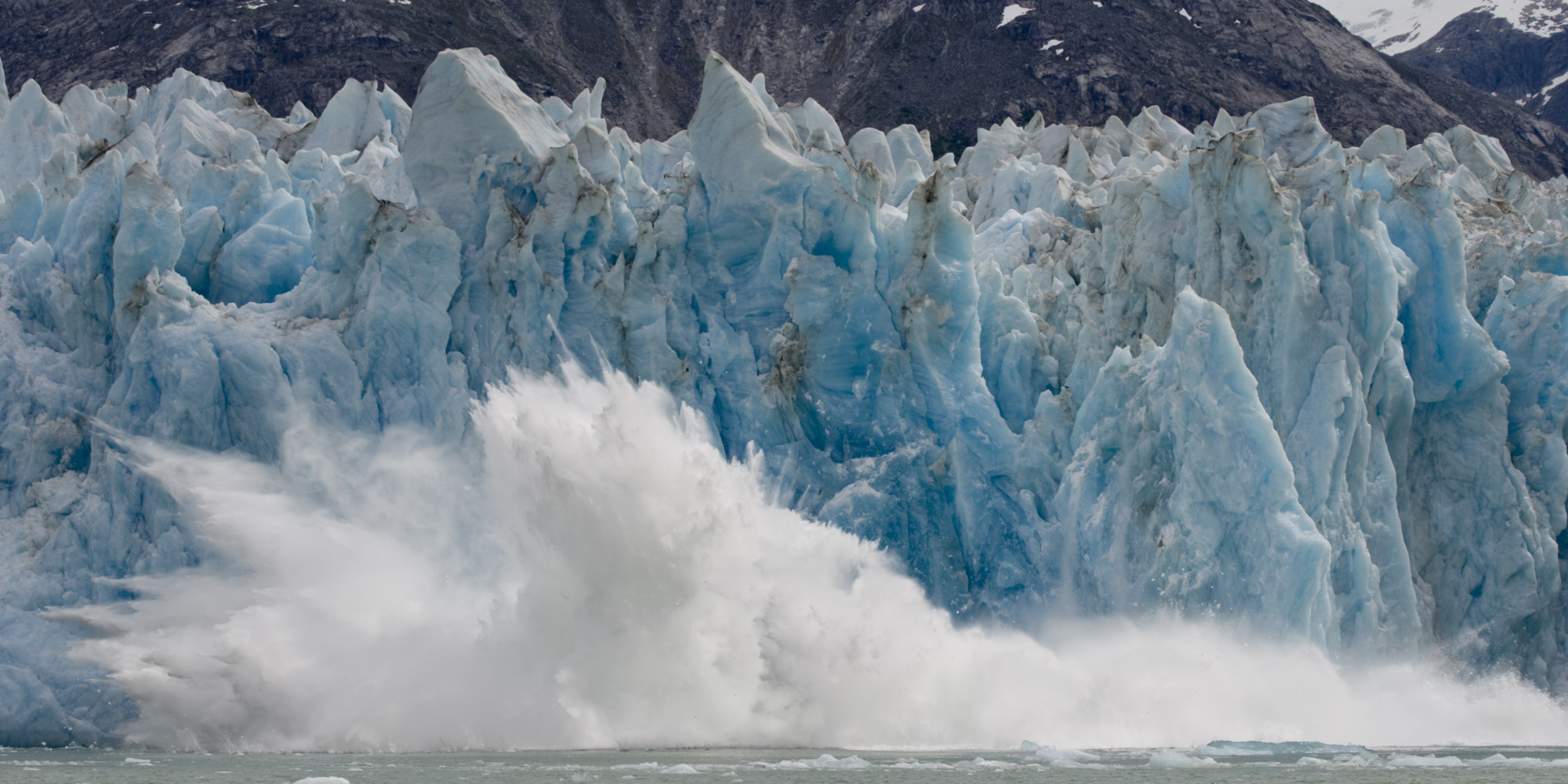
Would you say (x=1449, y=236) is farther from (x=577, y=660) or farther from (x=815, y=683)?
(x=577, y=660)

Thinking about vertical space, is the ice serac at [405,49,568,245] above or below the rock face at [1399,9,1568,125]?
below

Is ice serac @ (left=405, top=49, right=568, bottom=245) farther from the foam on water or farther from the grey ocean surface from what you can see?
the grey ocean surface

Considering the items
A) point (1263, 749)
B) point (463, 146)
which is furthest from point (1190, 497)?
point (463, 146)

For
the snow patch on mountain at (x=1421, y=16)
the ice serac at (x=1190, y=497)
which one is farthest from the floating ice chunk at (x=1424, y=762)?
the snow patch on mountain at (x=1421, y=16)

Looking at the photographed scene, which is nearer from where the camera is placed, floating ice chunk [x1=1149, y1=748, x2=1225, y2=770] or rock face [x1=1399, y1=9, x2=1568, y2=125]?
floating ice chunk [x1=1149, y1=748, x2=1225, y2=770]

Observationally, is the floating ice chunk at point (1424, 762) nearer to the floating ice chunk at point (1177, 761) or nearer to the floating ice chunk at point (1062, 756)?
the floating ice chunk at point (1177, 761)

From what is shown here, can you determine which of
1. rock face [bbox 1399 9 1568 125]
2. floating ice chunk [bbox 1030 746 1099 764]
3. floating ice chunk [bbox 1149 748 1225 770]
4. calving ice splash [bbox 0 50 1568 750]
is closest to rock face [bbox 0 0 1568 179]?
Answer: rock face [bbox 1399 9 1568 125]
